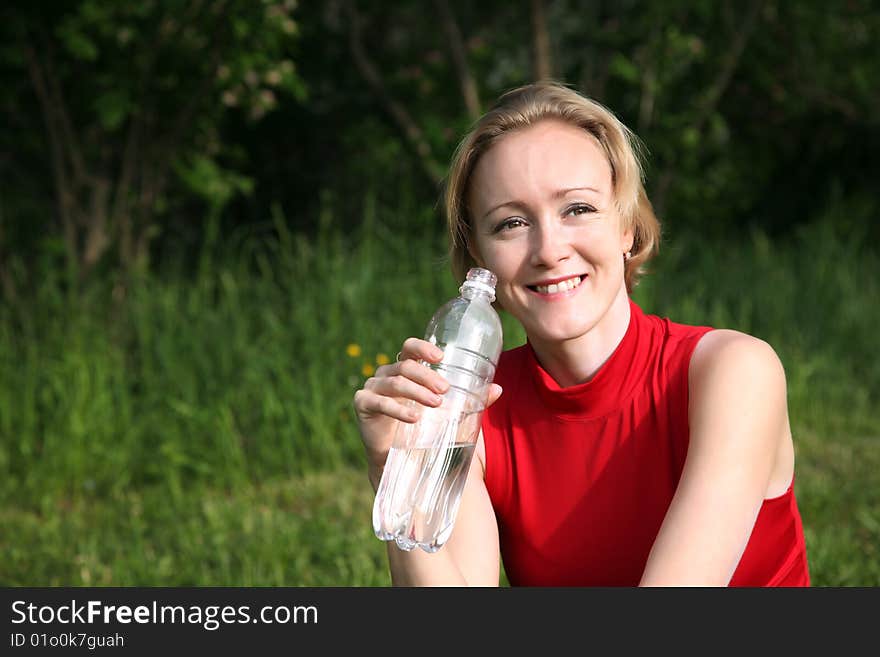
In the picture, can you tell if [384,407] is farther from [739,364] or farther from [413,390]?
[739,364]

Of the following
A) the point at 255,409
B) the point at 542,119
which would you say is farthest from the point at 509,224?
the point at 255,409

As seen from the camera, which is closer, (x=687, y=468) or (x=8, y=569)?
(x=687, y=468)

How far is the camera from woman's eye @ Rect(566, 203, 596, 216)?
2.55 m

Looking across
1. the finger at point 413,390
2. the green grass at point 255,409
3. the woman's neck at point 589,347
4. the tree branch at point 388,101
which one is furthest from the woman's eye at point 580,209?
the tree branch at point 388,101

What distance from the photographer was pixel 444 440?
248cm

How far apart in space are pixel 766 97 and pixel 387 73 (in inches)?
135

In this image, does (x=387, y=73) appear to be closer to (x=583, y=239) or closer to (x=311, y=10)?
(x=311, y=10)

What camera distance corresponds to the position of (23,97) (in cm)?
755

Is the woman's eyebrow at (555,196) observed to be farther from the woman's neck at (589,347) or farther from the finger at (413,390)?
the finger at (413,390)

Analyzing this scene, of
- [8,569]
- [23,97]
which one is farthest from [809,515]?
[23,97]

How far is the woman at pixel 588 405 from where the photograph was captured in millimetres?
2412

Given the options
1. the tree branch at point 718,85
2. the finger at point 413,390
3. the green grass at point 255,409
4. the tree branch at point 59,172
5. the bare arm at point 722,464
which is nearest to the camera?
the finger at point 413,390

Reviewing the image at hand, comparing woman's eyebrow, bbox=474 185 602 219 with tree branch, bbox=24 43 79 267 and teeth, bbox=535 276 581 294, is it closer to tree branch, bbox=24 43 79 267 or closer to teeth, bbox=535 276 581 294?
teeth, bbox=535 276 581 294

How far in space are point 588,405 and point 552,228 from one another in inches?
17.7
